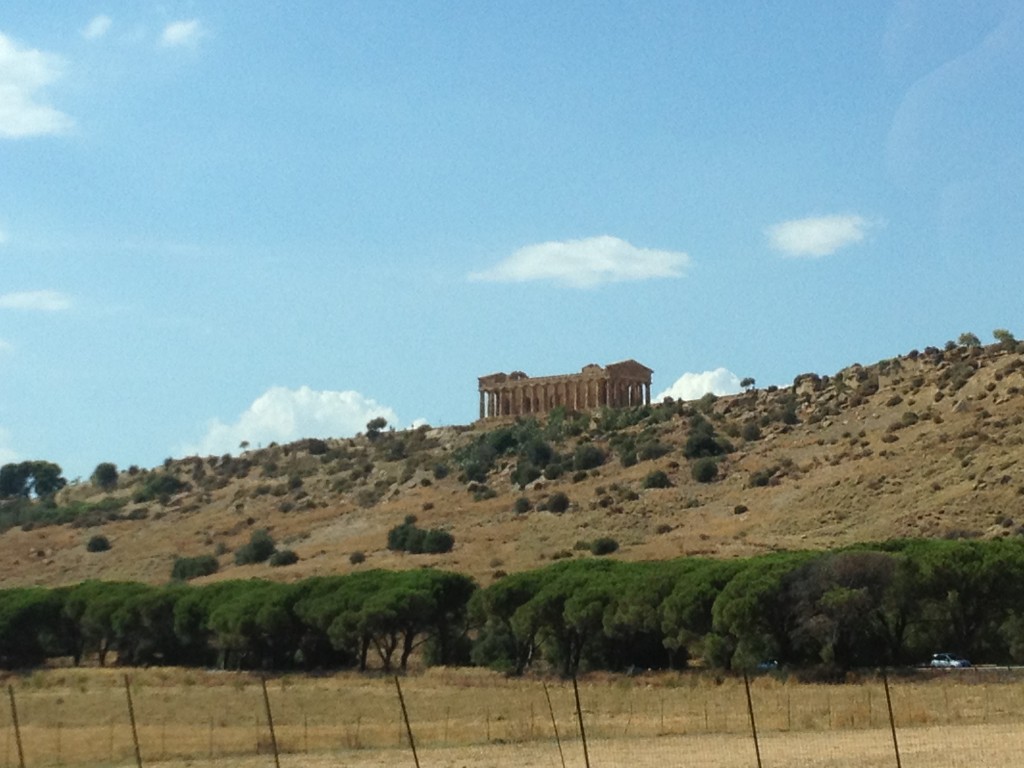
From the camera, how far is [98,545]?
351ft

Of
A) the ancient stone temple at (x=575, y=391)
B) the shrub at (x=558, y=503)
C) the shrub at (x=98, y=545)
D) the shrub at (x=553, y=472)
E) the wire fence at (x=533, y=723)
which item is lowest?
the wire fence at (x=533, y=723)

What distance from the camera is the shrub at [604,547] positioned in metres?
Result: 80.1

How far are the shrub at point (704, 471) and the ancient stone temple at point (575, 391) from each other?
3111cm

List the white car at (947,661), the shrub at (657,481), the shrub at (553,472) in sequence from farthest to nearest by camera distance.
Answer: the shrub at (553,472) < the shrub at (657,481) < the white car at (947,661)

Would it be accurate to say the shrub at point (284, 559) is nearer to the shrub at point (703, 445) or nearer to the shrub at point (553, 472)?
the shrub at point (553, 472)

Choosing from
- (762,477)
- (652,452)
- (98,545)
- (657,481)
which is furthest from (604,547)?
(98,545)

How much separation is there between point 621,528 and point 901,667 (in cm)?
4031

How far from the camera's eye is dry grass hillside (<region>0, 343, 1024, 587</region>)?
78188mm

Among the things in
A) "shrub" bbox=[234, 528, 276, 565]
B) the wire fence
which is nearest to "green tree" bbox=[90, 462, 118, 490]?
"shrub" bbox=[234, 528, 276, 565]

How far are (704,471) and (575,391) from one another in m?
39.7

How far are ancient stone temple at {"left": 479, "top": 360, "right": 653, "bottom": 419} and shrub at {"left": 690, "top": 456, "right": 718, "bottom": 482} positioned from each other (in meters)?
31.1

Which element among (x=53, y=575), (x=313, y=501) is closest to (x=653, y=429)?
(x=313, y=501)

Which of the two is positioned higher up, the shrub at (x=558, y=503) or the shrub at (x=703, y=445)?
the shrub at (x=703, y=445)

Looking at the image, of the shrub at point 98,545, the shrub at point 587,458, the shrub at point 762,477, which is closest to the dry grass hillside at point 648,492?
the shrub at point 762,477
